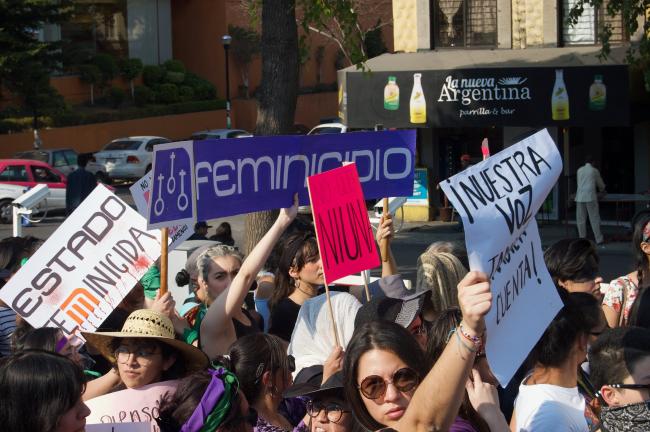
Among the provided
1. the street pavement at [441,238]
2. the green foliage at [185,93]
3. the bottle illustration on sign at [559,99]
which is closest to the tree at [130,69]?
the green foliage at [185,93]

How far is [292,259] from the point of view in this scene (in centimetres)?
658

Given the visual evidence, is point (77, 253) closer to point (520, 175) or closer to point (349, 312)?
point (349, 312)

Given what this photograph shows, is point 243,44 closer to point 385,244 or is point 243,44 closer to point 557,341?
point 385,244

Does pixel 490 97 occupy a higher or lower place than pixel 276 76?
lower

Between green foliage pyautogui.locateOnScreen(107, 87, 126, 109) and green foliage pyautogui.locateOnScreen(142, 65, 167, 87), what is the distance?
1.82 meters

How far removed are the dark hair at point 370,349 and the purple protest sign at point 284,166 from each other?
2126 mm

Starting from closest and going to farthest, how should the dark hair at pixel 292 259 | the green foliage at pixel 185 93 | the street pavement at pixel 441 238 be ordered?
the dark hair at pixel 292 259 → the street pavement at pixel 441 238 → the green foliage at pixel 185 93

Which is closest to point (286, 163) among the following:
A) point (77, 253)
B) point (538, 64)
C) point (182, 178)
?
point (182, 178)

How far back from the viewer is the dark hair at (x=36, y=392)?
358 centimetres

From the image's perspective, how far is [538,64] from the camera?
2242 centimetres

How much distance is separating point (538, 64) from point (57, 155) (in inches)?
602

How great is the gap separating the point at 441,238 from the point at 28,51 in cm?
1792

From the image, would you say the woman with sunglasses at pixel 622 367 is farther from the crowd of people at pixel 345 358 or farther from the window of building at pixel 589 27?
the window of building at pixel 589 27

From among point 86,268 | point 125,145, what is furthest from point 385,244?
point 125,145
